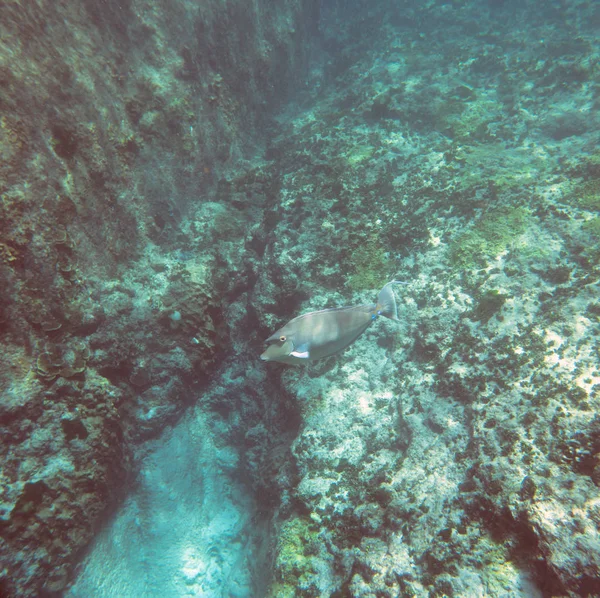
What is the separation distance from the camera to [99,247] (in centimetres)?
453

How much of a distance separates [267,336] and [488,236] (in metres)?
3.73

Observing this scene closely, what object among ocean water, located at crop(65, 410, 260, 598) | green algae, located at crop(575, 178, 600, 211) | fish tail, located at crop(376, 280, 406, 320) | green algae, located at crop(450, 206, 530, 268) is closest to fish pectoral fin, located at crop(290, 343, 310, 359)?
fish tail, located at crop(376, 280, 406, 320)

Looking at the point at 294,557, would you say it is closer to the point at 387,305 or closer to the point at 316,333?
the point at 316,333

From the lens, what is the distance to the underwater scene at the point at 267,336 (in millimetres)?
2812

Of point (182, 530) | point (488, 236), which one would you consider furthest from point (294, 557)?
point (488, 236)

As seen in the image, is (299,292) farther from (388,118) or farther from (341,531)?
(388,118)

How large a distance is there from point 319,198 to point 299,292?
2.06 m

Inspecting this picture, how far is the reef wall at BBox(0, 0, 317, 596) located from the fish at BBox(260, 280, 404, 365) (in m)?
2.64

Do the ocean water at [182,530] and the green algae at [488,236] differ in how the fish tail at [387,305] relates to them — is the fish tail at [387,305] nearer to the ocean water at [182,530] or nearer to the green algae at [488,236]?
the green algae at [488,236]

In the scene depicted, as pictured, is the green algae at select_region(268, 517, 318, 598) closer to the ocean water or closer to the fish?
the ocean water

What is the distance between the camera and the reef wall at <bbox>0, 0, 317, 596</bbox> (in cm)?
341

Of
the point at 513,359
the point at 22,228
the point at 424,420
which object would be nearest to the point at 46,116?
the point at 22,228

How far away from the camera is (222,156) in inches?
273

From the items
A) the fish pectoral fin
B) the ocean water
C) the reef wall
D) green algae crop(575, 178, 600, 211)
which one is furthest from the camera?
green algae crop(575, 178, 600, 211)
